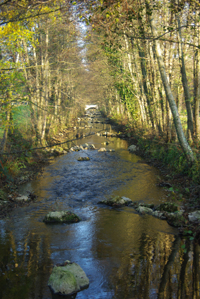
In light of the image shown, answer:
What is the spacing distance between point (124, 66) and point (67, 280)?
71.4ft

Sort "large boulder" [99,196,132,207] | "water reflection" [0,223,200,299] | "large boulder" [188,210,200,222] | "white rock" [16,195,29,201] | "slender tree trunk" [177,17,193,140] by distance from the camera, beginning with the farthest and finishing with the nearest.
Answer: "slender tree trunk" [177,17,193,140] → "white rock" [16,195,29,201] → "large boulder" [99,196,132,207] → "large boulder" [188,210,200,222] → "water reflection" [0,223,200,299]

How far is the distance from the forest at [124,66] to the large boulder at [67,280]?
4.44m

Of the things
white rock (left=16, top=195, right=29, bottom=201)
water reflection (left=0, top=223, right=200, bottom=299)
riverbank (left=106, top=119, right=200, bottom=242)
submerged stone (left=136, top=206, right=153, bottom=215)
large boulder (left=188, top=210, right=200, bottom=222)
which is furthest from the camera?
white rock (left=16, top=195, right=29, bottom=201)

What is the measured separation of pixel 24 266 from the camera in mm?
5605

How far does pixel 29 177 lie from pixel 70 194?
A: 3.01m

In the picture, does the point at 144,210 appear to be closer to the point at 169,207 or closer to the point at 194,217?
the point at 169,207

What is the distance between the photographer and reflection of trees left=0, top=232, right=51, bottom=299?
15.7 ft

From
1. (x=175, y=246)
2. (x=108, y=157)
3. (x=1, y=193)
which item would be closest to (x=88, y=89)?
(x=108, y=157)

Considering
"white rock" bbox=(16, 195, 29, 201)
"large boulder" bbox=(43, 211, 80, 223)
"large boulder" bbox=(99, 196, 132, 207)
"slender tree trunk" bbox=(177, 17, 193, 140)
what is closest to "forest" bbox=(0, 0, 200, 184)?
"slender tree trunk" bbox=(177, 17, 193, 140)

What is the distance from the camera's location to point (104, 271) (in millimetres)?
5387

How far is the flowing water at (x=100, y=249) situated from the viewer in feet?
15.8

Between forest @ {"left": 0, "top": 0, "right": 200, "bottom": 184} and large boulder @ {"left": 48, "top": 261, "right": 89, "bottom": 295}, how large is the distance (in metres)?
4.44

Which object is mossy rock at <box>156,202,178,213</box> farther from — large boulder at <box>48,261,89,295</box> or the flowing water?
large boulder at <box>48,261,89,295</box>

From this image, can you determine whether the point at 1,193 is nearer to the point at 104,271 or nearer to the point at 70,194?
the point at 70,194
